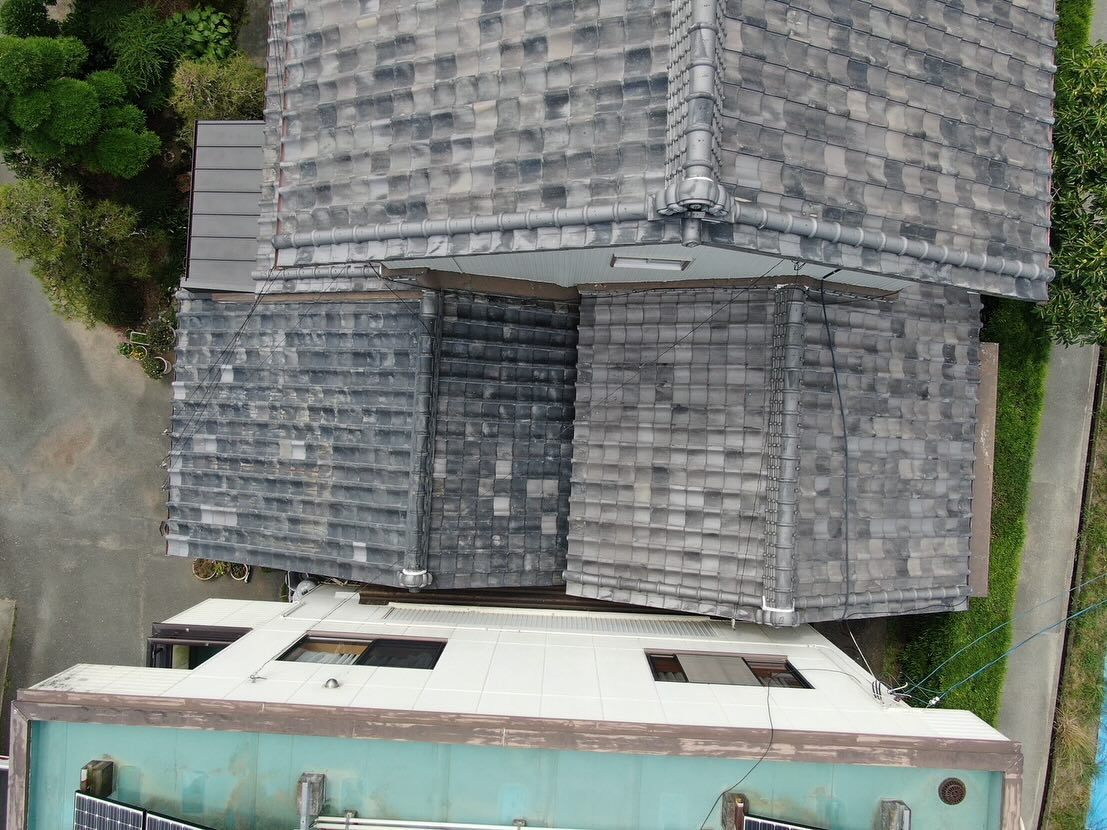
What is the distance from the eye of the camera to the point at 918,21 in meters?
9.33

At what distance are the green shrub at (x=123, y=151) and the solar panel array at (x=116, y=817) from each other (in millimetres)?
13990

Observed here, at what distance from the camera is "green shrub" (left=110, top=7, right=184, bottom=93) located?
16000 millimetres

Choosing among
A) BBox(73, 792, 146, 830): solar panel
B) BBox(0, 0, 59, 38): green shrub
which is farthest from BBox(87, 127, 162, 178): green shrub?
BBox(73, 792, 146, 830): solar panel

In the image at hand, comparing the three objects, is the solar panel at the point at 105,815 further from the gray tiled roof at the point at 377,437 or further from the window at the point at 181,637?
the gray tiled roof at the point at 377,437

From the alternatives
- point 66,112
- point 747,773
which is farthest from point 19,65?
point 747,773

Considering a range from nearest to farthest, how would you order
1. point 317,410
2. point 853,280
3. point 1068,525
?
point 853,280 → point 317,410 → point 1068,525

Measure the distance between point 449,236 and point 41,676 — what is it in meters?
18.9

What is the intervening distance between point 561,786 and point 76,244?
1625 centimetres

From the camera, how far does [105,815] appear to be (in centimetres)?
910

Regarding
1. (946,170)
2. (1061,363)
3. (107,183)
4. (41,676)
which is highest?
(107,183)

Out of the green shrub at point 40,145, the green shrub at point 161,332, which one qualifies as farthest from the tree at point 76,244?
the green shrub at point 161,332

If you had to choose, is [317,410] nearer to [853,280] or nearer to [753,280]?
[753,280]

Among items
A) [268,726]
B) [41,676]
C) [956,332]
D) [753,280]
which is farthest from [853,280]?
[41,676]

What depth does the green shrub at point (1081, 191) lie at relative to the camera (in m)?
12.6
